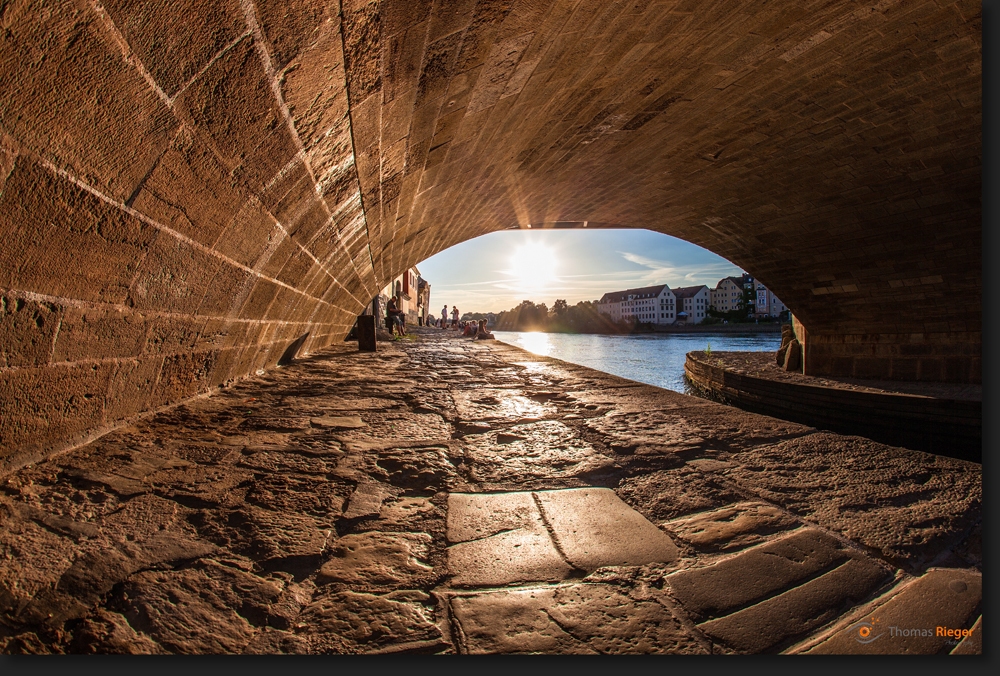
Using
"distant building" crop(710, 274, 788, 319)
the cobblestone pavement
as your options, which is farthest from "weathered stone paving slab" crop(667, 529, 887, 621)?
"distant building" crop(710, 274, 788, 319)

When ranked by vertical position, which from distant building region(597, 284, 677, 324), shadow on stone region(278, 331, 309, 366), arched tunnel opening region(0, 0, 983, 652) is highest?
distant building region(597, 284, 677, 324)

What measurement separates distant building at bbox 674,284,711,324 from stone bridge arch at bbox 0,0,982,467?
285 feet

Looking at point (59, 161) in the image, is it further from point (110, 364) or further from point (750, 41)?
point (750, 41)

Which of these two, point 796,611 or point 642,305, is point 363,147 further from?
point 642,305

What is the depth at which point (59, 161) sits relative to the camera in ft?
4.60

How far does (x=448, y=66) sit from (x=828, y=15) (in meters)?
4.63

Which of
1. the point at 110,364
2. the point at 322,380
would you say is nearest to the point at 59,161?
the point at 110,364

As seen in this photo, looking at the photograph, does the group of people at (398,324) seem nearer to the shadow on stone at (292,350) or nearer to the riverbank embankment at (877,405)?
the shadow on stone at (292,350)

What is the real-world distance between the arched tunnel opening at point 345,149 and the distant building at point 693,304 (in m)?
87.3

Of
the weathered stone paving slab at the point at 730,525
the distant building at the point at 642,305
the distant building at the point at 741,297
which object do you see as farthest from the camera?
the distant building at the point at 642,305

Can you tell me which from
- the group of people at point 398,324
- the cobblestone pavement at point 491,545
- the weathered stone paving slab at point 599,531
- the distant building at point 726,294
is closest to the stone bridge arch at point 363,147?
the cobblestone pavement at point 491,545

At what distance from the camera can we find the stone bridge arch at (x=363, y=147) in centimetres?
144

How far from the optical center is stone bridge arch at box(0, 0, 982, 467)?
1.44m

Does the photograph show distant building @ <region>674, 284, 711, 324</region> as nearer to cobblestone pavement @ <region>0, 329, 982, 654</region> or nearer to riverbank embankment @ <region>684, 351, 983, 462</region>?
riverbank embankment @ <region>684, 351, 983, 462</region>
